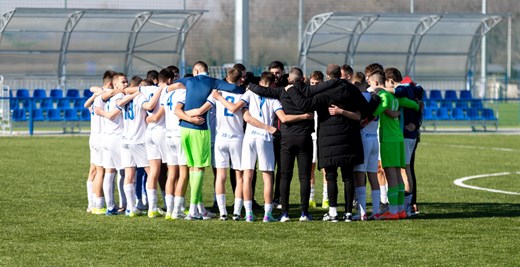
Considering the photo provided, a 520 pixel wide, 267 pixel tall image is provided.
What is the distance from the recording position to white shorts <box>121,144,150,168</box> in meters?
13.7

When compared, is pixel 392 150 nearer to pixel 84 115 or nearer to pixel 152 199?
pixel 152 199

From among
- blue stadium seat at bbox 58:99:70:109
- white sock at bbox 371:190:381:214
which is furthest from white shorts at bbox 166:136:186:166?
blue stadium seat at bbox 58:99:70:109

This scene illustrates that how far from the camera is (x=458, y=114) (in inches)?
1379

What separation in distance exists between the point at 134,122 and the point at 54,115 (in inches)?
762

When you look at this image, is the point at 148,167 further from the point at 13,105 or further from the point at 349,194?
the point at 13,105

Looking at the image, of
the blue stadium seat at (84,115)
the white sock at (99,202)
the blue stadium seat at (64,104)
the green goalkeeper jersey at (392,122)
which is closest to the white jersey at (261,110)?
the green goalkeeper jersey at (392,122)

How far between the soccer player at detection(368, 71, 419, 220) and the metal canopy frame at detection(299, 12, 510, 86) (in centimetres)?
2044

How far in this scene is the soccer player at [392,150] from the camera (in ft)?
44.3

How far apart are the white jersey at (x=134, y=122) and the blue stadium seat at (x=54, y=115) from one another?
19.2 metres

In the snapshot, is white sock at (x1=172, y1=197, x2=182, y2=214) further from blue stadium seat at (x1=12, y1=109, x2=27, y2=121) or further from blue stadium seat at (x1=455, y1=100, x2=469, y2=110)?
blue stadium seat at (x1=455, y1=100, x2=469, y2=110)

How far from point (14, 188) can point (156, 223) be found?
4958 mm

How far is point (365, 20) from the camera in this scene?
115 ft

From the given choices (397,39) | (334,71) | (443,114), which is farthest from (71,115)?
(334,71)

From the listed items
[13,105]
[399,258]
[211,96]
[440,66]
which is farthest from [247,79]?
[440,66]
